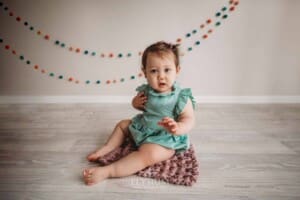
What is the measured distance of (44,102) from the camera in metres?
1.71

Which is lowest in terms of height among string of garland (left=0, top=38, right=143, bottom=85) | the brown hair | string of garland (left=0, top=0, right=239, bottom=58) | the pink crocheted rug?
the pink crocheted rug

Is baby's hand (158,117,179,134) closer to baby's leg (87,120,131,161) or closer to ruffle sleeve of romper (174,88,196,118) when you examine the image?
ruffle sleeve of romper (174,88,196,118)

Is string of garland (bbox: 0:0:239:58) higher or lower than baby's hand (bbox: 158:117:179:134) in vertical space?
higher

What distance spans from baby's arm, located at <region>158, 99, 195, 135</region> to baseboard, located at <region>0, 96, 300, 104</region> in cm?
66

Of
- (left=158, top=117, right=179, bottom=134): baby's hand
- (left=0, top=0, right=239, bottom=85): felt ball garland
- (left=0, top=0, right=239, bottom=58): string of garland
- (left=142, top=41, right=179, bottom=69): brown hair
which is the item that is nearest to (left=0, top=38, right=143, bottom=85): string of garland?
(left=0, top=0, right=239, bottom=85): felt ball garland

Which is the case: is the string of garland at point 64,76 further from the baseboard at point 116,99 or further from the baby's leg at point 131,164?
Answer: the baby's leg at point 131,164

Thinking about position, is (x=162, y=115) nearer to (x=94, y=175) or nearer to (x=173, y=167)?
(x=173, y=167)

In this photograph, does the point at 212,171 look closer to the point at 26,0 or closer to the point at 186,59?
the point at 186,59

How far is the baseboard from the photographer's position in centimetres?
165

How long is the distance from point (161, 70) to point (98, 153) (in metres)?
0.39

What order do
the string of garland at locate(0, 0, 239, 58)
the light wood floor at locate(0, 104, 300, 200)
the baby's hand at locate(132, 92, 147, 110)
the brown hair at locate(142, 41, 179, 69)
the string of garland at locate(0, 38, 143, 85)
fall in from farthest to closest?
the string of garland at locate(0, 38, 143, 85) < the string of garland at locate(0, 0, 239, 58) < the baby's hand at locate(132, 92, 147, 110) < the brown hair at locate(142, 41, 179, 69) < the light wood floor at locate(0, 104, 300, 200)

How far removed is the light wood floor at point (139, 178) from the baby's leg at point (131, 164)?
26 mm

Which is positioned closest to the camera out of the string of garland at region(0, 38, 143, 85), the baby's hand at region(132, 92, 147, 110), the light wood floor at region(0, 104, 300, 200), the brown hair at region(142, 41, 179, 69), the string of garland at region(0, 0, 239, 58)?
the light wood floor at region(0, 104, 300, 200)

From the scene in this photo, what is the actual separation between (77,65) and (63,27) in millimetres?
225
